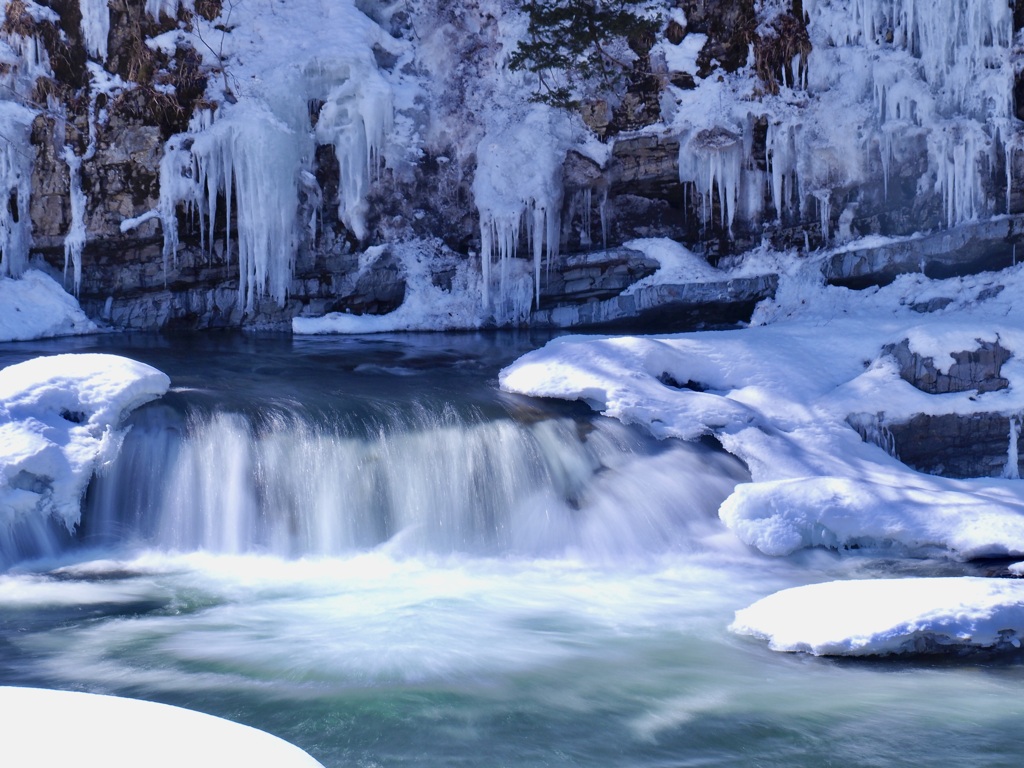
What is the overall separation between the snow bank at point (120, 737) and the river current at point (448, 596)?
4.90 ft

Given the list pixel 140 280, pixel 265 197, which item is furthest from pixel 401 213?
pixel 140 280

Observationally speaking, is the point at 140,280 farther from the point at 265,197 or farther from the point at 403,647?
the point at 403,647

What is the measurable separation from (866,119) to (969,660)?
10460 mm

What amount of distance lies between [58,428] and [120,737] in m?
5.51

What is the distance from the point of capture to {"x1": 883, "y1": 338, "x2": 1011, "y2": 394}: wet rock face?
28.1 ft

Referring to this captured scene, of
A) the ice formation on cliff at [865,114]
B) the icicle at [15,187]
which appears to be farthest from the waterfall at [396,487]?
the icicle at [15,187]

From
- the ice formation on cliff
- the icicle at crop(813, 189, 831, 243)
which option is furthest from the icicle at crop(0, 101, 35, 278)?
the icicle at crop(813, 189, 831, 243)

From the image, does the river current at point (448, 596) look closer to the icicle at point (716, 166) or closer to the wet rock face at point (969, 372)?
the wet rock face at point (969, 372)

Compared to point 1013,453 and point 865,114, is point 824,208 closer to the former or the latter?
point 865,114

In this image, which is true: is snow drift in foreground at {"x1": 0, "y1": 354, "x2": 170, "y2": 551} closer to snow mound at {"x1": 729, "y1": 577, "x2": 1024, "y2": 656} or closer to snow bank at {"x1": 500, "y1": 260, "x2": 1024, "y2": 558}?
snow bank at {"x1": 500, "y1": 260, "x2": 1024, "y2": 558}

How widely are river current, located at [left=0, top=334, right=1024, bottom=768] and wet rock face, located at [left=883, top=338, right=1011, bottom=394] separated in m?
2.17

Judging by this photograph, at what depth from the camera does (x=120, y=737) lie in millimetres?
2096

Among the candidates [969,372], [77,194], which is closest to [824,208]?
[969,372]

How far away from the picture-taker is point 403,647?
4.82 meters
